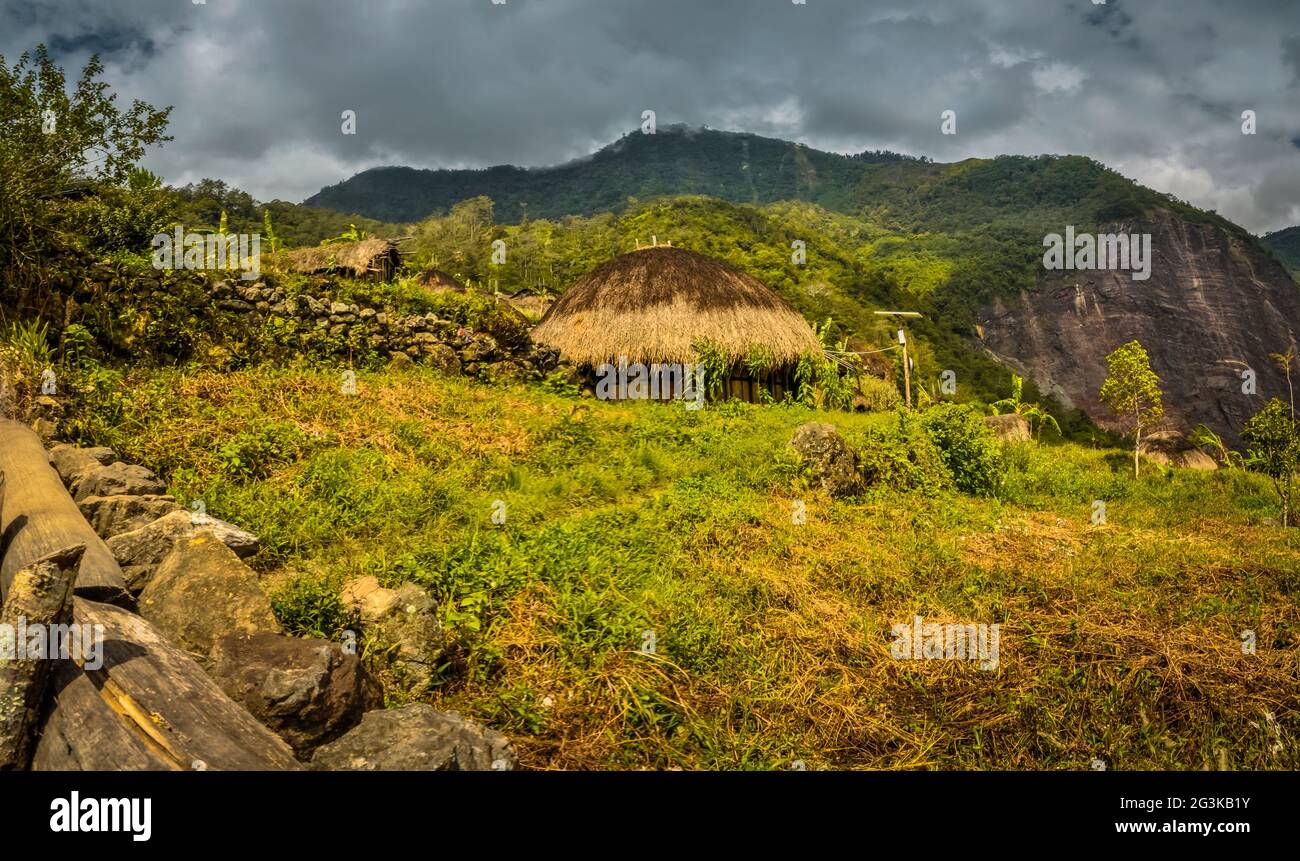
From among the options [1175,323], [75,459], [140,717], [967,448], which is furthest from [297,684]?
[1175,323]

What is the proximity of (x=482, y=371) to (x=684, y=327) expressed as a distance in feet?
16.2

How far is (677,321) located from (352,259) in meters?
7.00

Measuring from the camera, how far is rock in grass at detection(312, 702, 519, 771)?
220 centimetres

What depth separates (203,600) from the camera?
317 cm

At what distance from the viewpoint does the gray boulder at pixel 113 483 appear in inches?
183

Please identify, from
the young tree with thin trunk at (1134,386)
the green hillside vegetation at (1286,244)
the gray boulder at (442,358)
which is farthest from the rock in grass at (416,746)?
the green hillside vegetation at (1286,244)

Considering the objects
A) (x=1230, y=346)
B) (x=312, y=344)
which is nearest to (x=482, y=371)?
(x=312, y=344)

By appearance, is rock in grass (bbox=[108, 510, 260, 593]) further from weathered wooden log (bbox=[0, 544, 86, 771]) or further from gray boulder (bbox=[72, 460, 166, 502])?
weathered wooden log (bbox=[0, 544, 86, 771])

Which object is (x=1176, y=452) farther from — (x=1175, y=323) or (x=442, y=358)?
(x=1175, y=323)

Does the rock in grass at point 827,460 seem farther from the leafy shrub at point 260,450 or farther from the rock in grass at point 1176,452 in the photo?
the rock in grass at point 1176,452

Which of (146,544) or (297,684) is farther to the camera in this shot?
(146,544)

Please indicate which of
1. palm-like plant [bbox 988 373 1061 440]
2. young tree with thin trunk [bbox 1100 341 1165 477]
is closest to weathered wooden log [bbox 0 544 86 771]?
palm-like plant [bbox 988 373 1061 440]

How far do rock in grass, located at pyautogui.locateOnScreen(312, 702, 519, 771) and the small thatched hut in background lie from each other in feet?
39.9
